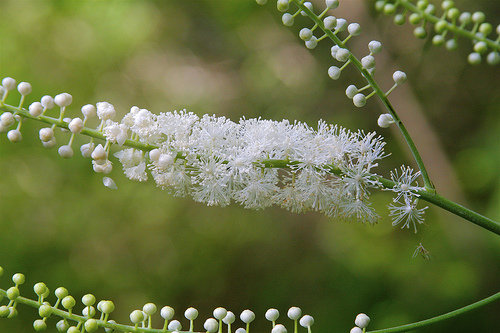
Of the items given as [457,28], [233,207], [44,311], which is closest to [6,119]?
[44,311]

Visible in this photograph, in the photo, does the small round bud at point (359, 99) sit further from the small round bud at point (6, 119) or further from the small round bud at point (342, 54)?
the small round bud at point (6, 119)

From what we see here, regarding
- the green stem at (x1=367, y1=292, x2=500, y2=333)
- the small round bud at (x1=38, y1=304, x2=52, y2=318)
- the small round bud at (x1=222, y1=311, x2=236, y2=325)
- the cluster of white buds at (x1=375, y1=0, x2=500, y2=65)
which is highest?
the cluster of white buds at (x1=375, y1=0, x2=500, y2=65)

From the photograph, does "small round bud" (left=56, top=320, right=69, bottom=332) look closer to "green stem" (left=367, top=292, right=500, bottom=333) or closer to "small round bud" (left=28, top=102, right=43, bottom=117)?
"small round bud" (left=28, top=102, right=43, bottom=117)

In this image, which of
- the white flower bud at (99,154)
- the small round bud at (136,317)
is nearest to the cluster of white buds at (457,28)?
the white flower bud at (99,154)

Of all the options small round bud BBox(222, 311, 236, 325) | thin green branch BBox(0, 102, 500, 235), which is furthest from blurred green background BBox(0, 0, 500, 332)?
small round bud BBox(222, 311, 236, 325)

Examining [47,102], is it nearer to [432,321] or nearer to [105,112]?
[105,112]

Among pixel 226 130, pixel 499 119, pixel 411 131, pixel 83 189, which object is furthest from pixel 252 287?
pixel 226 130

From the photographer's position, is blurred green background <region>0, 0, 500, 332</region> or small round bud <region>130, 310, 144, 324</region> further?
blurred green background <region>0, 0, 500, 332</region>
